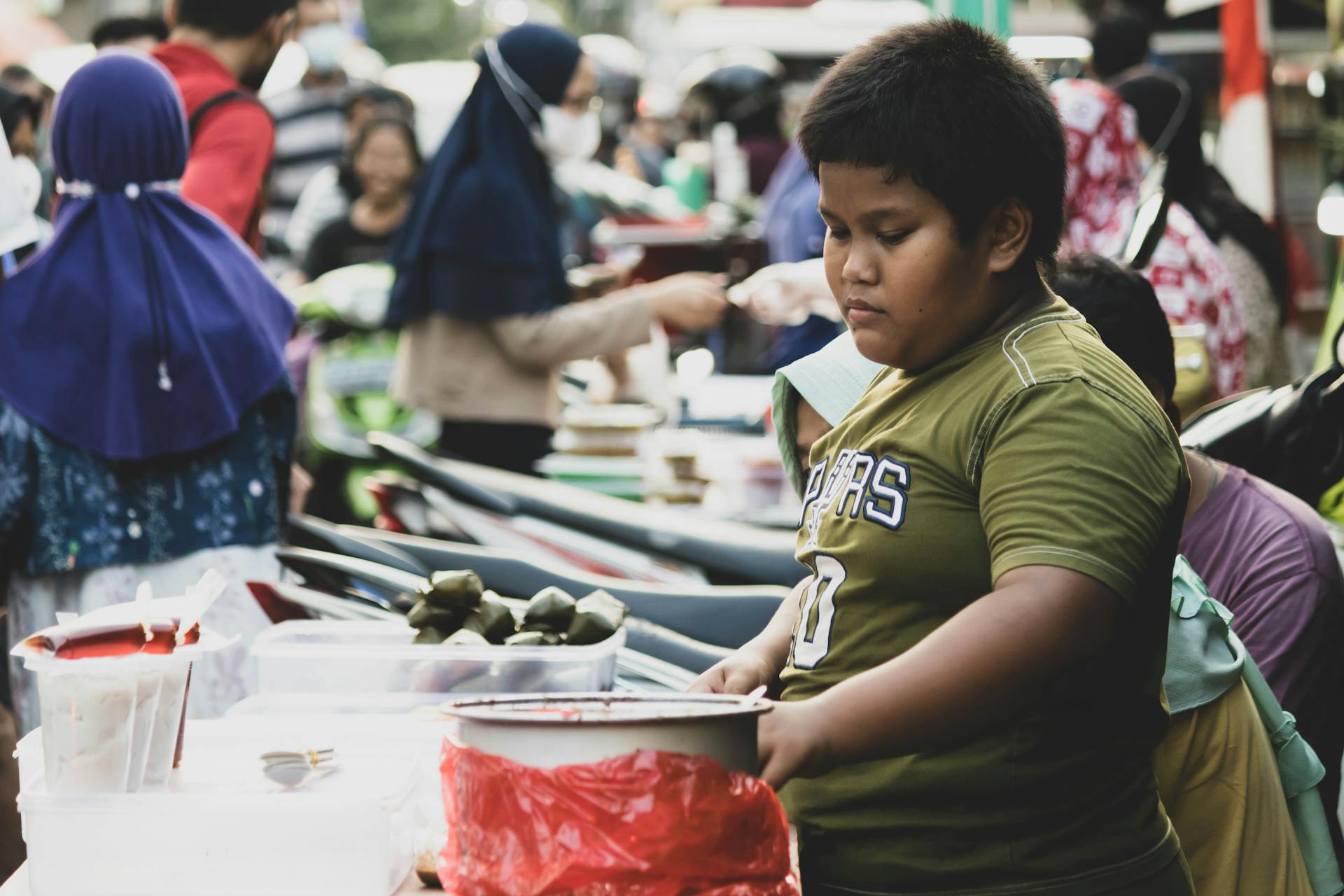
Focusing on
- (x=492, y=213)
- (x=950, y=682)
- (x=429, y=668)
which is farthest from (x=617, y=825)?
(x=492, y=213)

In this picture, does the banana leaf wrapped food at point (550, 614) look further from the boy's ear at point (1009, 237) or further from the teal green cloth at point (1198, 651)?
the boy's ear at point (1009, 237)

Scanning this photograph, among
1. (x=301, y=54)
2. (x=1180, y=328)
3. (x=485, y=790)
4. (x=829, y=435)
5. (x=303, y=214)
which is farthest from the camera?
(x=301, y=54)

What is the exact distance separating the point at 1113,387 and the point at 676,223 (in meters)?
8.85

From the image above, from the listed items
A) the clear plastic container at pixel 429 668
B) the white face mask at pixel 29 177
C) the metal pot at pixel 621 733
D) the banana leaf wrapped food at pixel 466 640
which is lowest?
the clear plastic container at pixel 429 668

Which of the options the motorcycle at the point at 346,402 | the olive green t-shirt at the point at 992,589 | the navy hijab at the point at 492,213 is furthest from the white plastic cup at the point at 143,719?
the motorcycle at the point at 346,402

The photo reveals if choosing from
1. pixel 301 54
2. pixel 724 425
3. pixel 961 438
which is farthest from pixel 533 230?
pixel 301 54

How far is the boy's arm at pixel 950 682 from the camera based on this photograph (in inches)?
54.3

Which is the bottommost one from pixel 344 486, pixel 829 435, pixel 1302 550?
pixel 344 486

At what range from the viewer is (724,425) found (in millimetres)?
6180

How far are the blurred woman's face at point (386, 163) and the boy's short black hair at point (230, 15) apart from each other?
2.72 metres

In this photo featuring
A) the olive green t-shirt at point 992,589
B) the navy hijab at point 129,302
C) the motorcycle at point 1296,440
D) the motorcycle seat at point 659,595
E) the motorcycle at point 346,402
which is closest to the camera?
the olive green t-shirt at point 992,589

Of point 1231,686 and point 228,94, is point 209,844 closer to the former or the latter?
point 1231,686

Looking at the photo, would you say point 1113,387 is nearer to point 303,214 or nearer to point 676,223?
point 303,214

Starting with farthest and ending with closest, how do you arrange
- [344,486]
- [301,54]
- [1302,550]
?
[301,54]
[344,486]
[1302,550]
